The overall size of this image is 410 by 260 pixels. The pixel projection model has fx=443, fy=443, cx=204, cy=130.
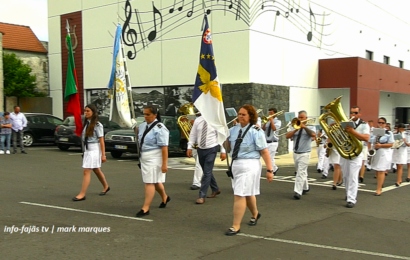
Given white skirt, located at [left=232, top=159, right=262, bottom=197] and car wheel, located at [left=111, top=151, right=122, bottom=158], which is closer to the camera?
white skirt, located at [left=232, top=159, right=262, bottom=197]

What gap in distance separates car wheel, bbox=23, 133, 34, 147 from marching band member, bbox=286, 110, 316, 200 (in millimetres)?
14269

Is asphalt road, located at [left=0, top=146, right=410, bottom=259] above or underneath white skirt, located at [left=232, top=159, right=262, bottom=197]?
underneath

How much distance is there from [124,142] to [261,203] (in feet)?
26.9

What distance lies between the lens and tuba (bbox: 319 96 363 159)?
823cm

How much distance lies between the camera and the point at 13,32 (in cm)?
2686

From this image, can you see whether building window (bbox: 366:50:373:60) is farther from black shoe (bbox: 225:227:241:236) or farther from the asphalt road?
black shoe (bbox: 225:227:241:236)

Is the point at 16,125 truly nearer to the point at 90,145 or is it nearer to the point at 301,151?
the point at 90,145

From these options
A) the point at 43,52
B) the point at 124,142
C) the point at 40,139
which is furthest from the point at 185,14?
the point at 43,52

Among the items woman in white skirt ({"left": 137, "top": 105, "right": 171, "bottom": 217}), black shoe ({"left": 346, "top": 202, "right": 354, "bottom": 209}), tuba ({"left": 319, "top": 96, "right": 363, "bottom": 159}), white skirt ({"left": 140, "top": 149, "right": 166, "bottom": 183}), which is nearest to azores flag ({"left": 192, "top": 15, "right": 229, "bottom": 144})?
woman in white skirt ({"left": 137, "top": 105, "right": 171, "bottom": 217})

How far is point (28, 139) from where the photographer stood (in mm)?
19672

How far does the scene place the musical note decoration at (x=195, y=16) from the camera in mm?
17312

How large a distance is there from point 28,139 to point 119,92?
13.3 m

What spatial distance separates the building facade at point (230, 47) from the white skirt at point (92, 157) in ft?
31.2

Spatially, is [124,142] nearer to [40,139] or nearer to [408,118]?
[40,139]
